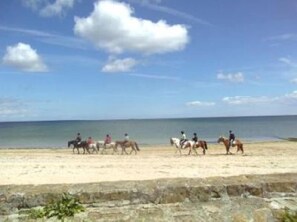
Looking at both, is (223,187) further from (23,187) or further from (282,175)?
(23,187)

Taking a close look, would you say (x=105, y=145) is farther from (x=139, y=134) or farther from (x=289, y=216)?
(x=139, y=134)

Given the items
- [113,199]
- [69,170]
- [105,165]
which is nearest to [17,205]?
[113,199]

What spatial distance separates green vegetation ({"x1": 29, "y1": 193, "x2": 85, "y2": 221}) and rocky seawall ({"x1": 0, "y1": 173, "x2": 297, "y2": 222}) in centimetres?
4

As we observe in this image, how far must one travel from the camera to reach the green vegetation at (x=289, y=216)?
3.24 m

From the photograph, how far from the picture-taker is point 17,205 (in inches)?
125

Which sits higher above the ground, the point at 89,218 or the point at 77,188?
the point at 77,188

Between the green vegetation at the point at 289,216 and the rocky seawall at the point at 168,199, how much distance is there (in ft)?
0.12

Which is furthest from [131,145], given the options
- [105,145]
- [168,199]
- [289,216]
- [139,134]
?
[139,134]

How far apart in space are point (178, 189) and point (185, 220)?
278mm

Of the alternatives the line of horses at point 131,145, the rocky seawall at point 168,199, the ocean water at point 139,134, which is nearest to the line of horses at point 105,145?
the line of horses at point 131,145

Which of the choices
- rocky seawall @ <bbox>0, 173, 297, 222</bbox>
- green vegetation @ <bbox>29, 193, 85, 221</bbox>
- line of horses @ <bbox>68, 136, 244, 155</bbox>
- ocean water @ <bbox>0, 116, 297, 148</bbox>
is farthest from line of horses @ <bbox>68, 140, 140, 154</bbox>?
green vegetation @ <bbox>29, 193, 85, 221</bbox>

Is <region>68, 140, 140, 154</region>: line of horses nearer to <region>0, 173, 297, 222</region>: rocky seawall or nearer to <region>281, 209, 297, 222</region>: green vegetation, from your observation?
<region>0, 173, 297, 222</region>: rocky seawall

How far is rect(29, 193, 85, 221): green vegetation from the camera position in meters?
3.12

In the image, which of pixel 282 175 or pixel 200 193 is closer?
pixel 200 193
